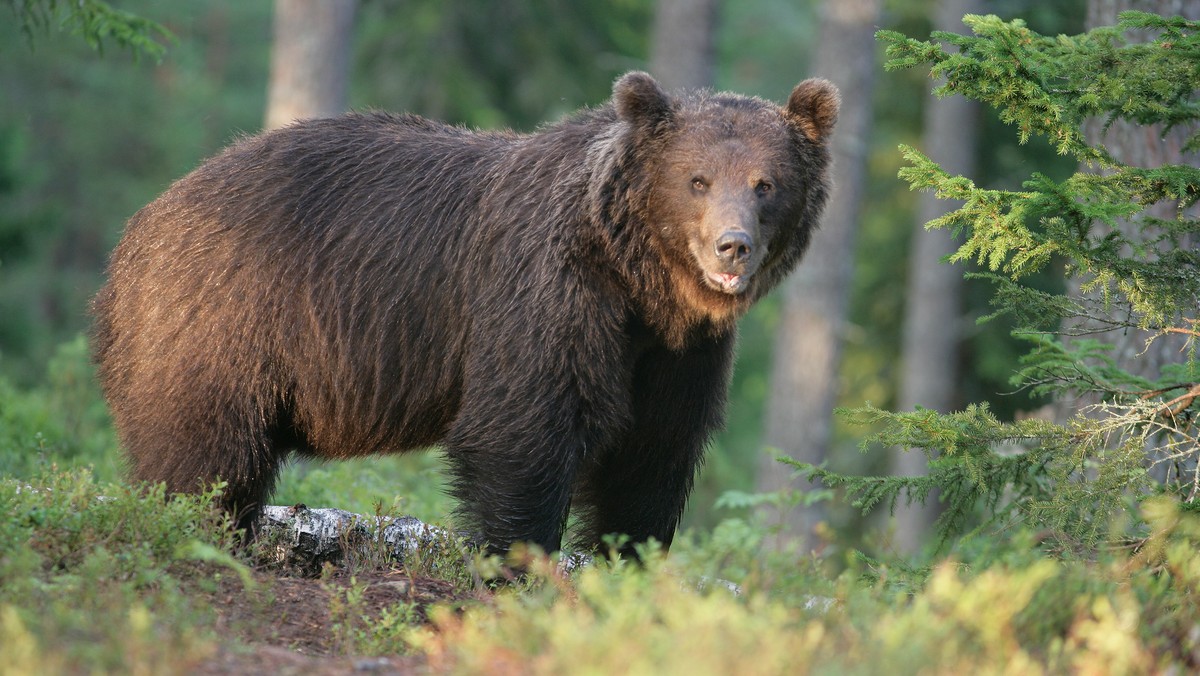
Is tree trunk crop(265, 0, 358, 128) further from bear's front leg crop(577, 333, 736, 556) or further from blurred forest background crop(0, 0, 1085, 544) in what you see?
→ bear's front leg crop(577, 333, 736, 556)

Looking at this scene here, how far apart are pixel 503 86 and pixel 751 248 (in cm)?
1422

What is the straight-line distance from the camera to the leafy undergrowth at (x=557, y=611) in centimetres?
354

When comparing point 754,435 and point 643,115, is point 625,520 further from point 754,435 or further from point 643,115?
point 754,435

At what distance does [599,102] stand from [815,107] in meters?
13.1

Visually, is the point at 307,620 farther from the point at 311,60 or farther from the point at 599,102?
the point at 599,102

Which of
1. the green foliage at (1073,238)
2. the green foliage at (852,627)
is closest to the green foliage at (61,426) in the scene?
the green foliage at (852,627)

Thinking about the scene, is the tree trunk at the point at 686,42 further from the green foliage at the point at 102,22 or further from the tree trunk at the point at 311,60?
the green foliage at the point at 102,22

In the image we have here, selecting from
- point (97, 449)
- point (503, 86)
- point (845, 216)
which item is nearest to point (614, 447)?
point (97, 449)

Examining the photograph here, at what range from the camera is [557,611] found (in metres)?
3.87

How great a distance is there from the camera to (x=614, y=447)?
6547mm

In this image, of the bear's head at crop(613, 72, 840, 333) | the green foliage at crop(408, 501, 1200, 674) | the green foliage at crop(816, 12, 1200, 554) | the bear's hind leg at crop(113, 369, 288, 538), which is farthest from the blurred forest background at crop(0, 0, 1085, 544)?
the green foliage at crop(408, 501, 1200, 674)

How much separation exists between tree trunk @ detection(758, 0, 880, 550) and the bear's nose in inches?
398

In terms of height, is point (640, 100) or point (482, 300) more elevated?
point (640, 100)

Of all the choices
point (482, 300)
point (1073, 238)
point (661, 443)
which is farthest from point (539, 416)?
point (1073, 238)
